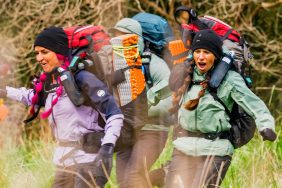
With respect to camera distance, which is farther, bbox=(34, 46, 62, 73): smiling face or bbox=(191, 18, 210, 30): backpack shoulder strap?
bbox=(191, 18, 210, 30): backpack shoulder strap

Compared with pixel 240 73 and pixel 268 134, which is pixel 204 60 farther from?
pixel 268 134

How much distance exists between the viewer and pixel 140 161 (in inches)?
263

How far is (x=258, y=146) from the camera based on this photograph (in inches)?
318

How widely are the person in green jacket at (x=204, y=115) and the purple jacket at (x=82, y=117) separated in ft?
1.47

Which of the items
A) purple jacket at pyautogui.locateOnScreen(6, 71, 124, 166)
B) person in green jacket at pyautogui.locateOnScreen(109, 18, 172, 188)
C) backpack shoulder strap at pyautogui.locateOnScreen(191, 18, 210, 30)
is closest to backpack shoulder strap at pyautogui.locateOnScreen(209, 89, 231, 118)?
purple jacket at pyautogui.locateOnScreen(6, 71, 124, 166)

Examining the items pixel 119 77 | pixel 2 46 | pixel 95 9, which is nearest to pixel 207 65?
pixel 119 77

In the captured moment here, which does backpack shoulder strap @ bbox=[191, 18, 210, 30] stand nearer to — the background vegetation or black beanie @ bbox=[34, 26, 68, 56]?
black beanie @ bbox=[34, 26, 68, 56]

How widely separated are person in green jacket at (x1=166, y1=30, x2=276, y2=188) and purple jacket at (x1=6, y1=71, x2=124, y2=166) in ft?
1.47

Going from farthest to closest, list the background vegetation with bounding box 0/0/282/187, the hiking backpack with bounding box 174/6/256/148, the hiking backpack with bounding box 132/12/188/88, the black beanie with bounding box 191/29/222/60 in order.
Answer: the background vegetation with bounding box 0/0/282/187 < the hiking backpack with bounding box 132/12/188/88 < the black beanie with bounding box 191/29/222/60 < the hiking backpack with bounding box 174/6/256/148

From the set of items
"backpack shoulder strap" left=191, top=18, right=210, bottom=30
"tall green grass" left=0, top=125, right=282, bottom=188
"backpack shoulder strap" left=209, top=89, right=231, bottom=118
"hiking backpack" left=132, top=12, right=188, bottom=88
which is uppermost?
"backpack shoulder strap" left=191, top=18, right=210, bottom=30

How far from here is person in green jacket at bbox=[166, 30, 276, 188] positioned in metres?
5.61

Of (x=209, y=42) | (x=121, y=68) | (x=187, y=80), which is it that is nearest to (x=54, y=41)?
(x=121, y=68)

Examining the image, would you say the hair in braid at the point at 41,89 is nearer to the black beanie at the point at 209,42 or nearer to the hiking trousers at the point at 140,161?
the black beanie at the point at 209,42

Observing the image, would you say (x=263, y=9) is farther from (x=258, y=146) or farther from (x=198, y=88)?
(x=198, y=88)
